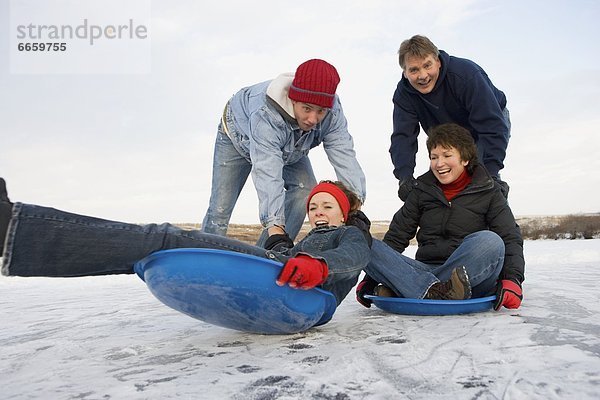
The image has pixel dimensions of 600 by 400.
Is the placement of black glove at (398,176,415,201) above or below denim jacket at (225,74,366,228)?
below

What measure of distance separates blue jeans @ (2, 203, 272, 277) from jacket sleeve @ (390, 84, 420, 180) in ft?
6.77

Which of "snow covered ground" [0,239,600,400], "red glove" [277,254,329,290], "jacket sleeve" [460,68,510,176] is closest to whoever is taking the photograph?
"snow covered ground" [0,239,600,400]

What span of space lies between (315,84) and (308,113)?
6.4 inches

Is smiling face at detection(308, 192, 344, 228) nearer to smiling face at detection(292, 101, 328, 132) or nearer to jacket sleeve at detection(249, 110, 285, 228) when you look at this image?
jacket sleeve at detection(249, 110, 285, 228)

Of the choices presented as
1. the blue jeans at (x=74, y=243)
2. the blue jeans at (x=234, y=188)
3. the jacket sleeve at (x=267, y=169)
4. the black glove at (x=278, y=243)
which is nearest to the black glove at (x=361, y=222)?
the black glove at (x=278, y=243)

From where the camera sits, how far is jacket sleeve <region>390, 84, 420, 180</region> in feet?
11.5

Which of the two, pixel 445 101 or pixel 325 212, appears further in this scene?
pixel 445 101

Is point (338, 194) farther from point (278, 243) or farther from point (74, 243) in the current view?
point (74, 243)

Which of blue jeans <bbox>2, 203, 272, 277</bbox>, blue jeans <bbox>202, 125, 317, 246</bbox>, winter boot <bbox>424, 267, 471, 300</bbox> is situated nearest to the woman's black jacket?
winter boot <bbox>424, 267, 471, 300</bbox>

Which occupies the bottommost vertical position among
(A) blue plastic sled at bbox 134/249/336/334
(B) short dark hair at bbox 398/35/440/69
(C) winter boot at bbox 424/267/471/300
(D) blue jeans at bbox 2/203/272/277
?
(C) winter boot at bbox 424/267/471/300

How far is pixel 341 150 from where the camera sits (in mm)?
3178

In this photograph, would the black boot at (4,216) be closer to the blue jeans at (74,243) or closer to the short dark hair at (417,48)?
the blue jeans at (74,243)

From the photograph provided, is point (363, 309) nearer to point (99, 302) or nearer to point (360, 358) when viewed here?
point (360, 358)

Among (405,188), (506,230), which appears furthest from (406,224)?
(506,230)
